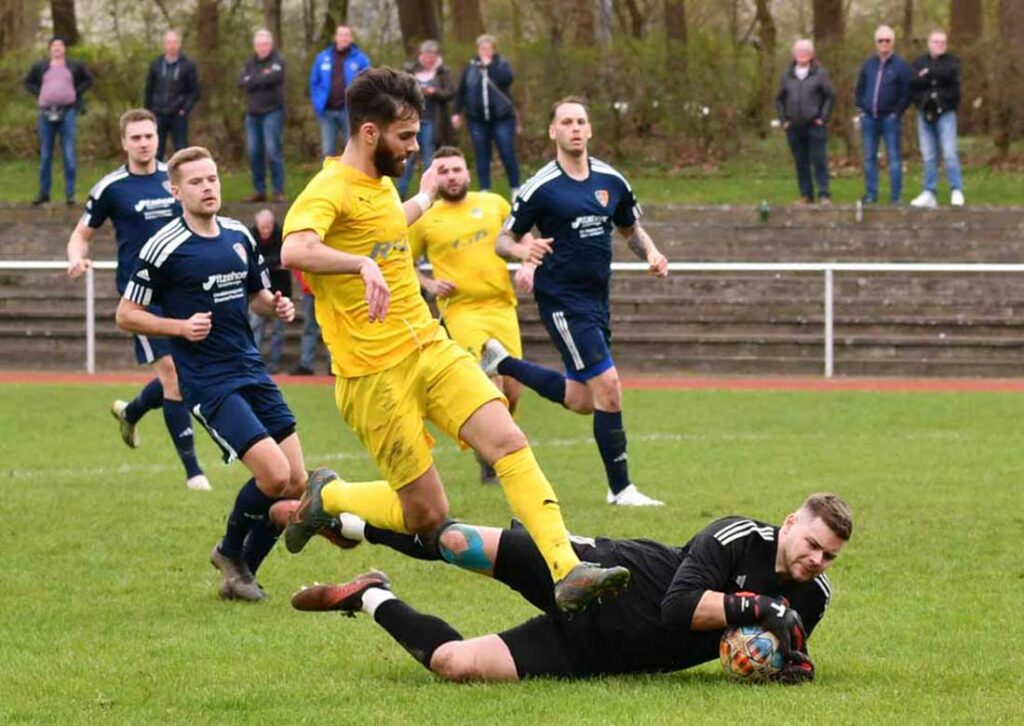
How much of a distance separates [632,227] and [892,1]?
115 ft

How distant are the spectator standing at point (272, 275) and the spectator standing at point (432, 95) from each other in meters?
2.72

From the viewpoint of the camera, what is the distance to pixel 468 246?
13281 millimetres

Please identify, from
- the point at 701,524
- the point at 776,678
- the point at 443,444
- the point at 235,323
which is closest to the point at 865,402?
the point at 443,444

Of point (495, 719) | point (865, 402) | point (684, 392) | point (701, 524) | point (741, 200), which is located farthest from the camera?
point (741, 200)

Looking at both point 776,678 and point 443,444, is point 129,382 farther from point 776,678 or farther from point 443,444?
point 776,678

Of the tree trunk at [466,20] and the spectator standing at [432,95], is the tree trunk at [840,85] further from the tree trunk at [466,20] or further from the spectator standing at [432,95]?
the spectator standing at [432,95]

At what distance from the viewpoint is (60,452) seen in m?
15.0

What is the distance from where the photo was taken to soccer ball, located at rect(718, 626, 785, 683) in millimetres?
6574

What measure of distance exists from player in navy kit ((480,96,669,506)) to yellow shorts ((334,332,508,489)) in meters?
4.22

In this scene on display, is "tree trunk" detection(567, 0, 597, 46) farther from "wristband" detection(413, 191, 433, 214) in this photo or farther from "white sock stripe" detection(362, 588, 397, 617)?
"white sock stripe" detection(362, 588, 397, 617)

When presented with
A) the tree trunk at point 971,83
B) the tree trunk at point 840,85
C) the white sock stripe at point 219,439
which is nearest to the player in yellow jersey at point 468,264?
the white sock stripe at point 219,439

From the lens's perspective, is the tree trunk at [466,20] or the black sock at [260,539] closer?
the black sock at [260,539]

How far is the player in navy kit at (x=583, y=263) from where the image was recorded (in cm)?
1179

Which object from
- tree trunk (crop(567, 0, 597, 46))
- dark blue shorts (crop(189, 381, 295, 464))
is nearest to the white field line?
dark blue shorts (crop(189, 381, 295, 464))
